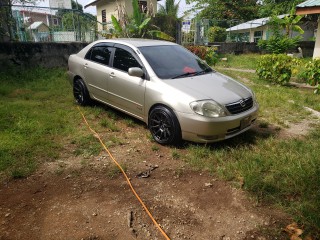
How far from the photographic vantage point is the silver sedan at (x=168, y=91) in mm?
4047

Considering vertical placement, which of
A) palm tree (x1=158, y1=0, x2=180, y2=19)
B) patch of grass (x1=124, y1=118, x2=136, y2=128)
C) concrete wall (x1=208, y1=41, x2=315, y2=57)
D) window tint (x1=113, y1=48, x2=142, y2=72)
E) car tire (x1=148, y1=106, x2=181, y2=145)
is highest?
palm tree (x1=158, y1=0, x2=180, y2=19)

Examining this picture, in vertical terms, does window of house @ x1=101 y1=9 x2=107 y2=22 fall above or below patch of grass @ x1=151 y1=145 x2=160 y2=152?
above

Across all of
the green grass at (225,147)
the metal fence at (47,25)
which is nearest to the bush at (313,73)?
the green grass at (225,147)

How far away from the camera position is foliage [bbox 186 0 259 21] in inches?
1143

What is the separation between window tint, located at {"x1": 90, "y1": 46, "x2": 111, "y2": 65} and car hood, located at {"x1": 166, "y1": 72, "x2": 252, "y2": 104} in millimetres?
1719

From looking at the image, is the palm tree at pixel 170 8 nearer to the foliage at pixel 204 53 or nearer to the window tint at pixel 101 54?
the foliage at pixel 204 53

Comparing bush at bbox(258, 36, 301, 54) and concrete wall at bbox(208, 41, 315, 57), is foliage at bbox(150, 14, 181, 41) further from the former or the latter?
bush at bbox(258, 36, 301, 54)

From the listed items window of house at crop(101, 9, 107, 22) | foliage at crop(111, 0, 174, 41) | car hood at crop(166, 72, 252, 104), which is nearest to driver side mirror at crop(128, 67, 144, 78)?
car hood at crop(166, 72, 252, 104)

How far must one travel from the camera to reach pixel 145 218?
9.29ft

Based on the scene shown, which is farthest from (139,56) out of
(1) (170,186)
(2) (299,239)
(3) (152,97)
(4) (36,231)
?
(2) (299,239)

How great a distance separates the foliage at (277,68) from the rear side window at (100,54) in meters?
6.08

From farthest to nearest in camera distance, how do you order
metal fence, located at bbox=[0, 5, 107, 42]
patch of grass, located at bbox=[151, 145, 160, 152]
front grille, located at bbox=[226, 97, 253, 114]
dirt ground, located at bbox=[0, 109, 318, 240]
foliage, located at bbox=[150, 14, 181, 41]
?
foliage, located at bbox=[150, 14, 181, 41]
metal fence, located at bbox=[0, 5, 107, 42]
patch of grass, located at bbox=[151, 145, 160, 152]
front grille, located at bbox=[226, 97, 253, 114]
dirt ground, located at bbox=[0, 109, 318, 240]

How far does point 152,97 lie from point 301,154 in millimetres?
2464

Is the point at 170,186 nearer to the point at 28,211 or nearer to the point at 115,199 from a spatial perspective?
the point at 115,199
